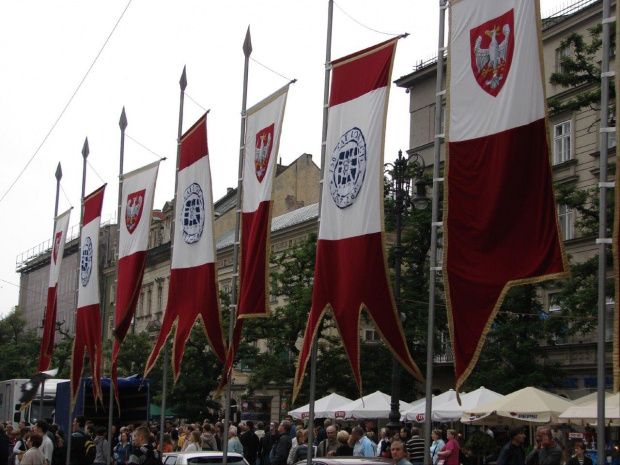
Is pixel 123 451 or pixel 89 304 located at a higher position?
pixel 89 304

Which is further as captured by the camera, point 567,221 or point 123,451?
point 567,221

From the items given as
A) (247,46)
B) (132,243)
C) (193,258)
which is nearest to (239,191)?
(193,258)

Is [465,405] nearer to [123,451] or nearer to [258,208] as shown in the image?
[123,451]

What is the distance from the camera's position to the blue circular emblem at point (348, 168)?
564 inches

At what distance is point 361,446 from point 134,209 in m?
7.01

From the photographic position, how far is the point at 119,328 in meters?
21.8

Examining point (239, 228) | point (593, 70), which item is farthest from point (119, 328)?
point (593, 70)

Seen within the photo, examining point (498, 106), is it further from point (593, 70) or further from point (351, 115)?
point (593, 70)

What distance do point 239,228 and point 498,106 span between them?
343 inches

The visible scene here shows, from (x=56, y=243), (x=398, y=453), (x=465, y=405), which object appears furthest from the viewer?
(x=56, y=243)

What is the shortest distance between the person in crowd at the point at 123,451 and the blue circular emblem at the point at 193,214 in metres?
5.35

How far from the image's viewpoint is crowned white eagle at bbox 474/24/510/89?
11.8 metres

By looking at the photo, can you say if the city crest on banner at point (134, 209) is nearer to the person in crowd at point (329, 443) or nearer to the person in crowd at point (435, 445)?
the person in crowd at point (329, 443)

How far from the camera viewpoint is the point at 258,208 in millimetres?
17219
